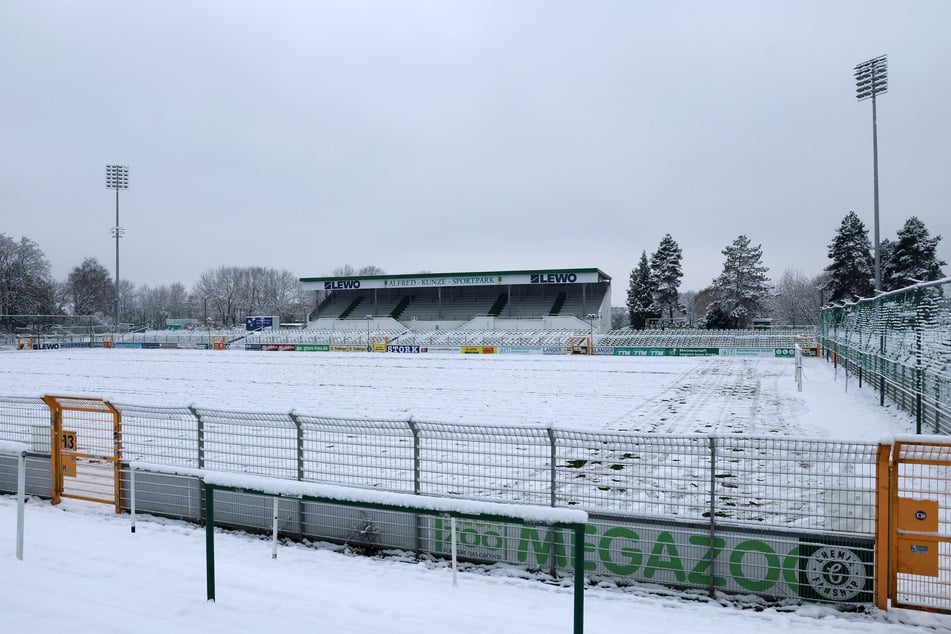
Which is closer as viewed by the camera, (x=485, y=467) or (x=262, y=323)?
(x=485, y=467)

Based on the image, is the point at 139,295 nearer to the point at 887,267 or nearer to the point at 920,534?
the point at 887,267

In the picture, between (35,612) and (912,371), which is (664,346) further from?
(35,612)

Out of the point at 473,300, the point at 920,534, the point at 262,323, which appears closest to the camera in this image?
the point at 920,534

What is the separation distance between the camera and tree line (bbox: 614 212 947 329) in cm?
5378

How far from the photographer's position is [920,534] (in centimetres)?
459

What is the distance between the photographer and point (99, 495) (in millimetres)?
7605

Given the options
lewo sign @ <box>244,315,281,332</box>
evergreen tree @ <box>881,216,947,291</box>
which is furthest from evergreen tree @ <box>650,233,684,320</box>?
lewo sign @ <box>244,315,281,332</box>

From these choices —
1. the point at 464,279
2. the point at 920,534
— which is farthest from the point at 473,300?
the point at 920,534

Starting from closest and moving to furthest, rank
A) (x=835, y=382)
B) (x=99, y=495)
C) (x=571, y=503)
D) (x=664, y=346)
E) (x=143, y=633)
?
(x=143, y=633)
(x=571, y=503)
(x=99, y=495)
(x=835, y=382)
(x=664, y=346)

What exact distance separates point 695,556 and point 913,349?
8915 millimetres

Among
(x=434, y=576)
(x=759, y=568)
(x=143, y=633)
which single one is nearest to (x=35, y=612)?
(x=143, y=633)

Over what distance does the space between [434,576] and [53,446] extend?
560 centimetres

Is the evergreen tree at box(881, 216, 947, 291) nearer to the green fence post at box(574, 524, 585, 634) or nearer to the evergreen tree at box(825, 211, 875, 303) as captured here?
the evergreen tree at box(825, 211, 875, 303)

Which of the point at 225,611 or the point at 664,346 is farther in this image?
the point at 664,346
